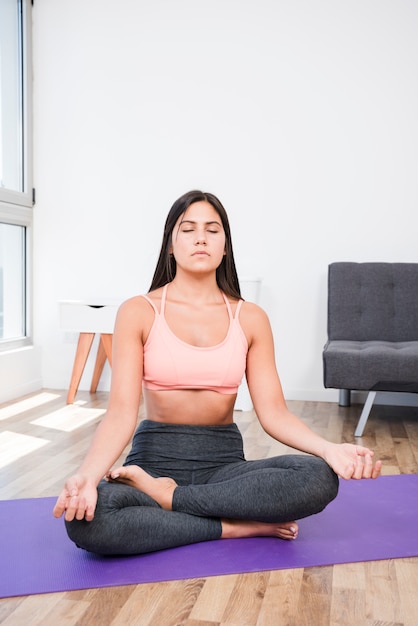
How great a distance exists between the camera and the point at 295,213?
3818 mm

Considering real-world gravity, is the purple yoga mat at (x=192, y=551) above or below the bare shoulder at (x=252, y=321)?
below

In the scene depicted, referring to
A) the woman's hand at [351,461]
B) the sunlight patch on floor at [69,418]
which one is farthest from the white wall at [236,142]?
the woman's hand at [351,461]

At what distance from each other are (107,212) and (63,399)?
1.07 meters

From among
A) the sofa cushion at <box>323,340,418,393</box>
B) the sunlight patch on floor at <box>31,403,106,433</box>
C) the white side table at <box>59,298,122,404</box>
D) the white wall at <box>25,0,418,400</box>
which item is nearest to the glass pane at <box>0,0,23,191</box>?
the white wall at <box>25,0,418,400</box>

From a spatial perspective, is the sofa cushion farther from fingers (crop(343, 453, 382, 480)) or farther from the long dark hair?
fingers (crop(343, 453, 382, 480))

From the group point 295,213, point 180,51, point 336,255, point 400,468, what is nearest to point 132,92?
point 180,51

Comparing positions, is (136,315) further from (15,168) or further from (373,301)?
(15,168)

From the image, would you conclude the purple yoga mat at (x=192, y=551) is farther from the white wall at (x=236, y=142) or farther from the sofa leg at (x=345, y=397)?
the white wall at (x=236, y=142)

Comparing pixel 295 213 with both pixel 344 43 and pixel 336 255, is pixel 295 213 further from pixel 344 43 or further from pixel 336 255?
pixel 344 43

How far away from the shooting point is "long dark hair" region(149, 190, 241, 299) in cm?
177

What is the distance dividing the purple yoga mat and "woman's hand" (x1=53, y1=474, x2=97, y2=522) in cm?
15

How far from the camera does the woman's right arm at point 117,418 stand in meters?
1.36

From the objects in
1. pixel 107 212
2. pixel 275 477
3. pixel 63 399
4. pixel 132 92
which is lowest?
pixel 63 399

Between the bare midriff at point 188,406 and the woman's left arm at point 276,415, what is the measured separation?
3.5 inches
